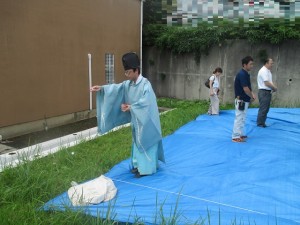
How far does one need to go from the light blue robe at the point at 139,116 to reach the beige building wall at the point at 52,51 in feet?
11.8

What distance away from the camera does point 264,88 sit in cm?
745

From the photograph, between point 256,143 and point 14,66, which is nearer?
point 256,143

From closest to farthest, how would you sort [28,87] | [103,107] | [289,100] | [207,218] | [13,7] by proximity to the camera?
[207,218] < [103,107] < [13,7] < [28,87] < [289,100]

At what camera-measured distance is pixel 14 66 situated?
24.7ft

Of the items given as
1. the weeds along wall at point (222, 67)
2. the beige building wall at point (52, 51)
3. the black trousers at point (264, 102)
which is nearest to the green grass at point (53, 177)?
the beige building wall at point (52, 51)

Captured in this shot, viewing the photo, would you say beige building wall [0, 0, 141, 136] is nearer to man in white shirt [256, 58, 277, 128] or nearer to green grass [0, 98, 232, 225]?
green grass [0, 98, 232, 225]

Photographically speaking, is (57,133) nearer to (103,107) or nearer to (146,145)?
(103,107)

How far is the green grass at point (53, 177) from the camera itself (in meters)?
3.30

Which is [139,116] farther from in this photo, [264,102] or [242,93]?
[264,102]

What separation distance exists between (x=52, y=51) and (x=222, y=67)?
636 centimetres

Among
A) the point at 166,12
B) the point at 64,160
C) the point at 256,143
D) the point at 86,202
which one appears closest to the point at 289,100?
the point at 256,143

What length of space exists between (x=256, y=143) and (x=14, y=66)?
5650 millimetres

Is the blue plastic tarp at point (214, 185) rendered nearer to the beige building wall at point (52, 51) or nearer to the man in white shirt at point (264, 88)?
the man in white shirt at point (264, 88)

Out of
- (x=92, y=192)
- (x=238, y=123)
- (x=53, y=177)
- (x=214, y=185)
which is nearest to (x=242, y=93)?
(x=238, y=123)
